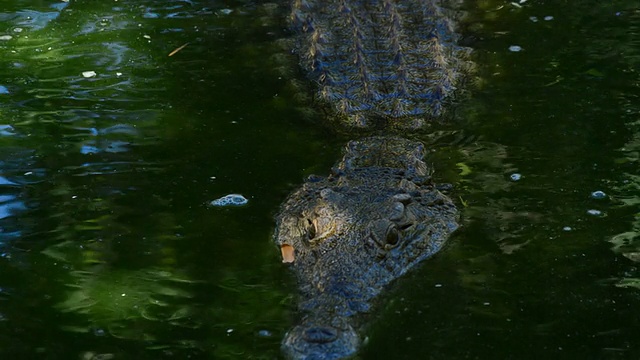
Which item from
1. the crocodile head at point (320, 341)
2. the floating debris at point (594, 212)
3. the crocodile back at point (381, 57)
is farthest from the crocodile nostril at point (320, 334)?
the crocodile back at point (381, 57)

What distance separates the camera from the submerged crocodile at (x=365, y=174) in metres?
4.77

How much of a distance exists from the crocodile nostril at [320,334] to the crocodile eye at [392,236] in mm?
1054

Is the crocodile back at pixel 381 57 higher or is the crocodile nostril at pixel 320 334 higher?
the crocodile nostril at pixel 320 334

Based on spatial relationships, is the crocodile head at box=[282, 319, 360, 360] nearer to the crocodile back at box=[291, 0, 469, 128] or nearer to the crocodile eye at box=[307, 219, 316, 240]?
the crocodile eye at box=[307, 219, 316, 240]

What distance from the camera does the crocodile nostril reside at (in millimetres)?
4207

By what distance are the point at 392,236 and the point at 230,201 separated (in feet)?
3.71

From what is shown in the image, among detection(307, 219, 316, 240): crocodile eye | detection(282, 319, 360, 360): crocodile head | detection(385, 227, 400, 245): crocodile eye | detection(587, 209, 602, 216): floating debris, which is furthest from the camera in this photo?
detection(587, 209, 602, 216): floating debris

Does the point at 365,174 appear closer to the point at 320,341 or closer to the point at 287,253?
the point at 287,253

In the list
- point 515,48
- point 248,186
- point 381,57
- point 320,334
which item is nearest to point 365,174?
point 248,186

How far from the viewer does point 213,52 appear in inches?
315

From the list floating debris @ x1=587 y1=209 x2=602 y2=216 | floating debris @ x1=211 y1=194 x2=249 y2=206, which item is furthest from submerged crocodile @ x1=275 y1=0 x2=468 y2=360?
floating debris @ x1=587 y1=209 x2=602 y2=216

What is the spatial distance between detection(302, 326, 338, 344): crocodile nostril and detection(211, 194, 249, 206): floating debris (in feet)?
5.44

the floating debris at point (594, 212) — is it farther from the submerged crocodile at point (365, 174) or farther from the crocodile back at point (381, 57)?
the crocodile back at point (381, 57)

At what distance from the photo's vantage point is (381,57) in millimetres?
7633
